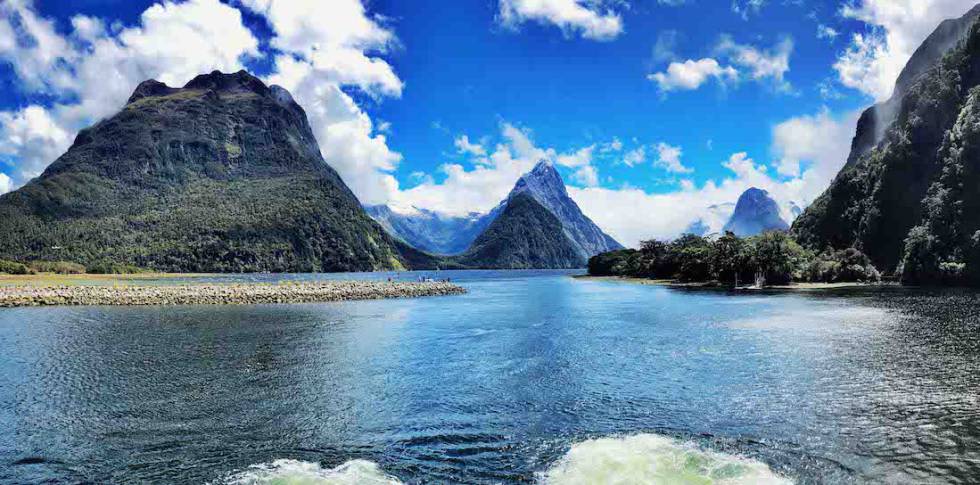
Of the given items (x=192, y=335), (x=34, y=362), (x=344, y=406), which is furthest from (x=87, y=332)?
(x=344, y=406)

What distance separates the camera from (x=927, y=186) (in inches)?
6043

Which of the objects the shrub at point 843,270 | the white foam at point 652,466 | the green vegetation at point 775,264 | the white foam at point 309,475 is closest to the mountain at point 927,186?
the shrub at point 843,270

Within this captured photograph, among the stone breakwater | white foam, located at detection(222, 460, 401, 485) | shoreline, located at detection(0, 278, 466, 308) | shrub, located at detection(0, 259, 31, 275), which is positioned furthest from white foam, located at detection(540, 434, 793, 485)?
shrub, located at detection(0, 259, 31, 275)

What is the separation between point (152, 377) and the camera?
35.8m

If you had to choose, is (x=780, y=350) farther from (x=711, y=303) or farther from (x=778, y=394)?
(x=711, y=303)

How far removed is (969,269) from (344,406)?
141m

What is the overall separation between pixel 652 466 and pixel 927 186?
581 ft

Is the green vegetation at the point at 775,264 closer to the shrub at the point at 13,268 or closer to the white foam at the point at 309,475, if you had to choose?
the white foam at the point at 309,475

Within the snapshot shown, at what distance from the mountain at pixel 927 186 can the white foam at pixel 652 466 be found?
131810 millimetres

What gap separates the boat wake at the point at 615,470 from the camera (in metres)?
19.8

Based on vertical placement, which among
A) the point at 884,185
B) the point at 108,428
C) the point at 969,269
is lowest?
the point at 108,428

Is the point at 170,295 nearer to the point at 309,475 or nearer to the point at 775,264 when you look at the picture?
the point at 309,475

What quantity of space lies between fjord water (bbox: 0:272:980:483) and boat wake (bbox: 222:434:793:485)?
0.36 ft

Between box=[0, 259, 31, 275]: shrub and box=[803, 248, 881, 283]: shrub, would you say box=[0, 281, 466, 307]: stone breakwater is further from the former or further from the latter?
box=[803, 248, 881, 283]: shrub
